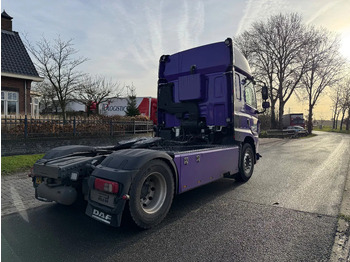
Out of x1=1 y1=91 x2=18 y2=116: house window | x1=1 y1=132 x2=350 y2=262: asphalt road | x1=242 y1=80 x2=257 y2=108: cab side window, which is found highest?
x1=1 y1=91 x2=18 y2=116: house window

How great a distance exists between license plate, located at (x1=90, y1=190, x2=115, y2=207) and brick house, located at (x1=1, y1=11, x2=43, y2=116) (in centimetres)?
1537

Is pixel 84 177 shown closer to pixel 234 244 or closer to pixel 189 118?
pixel 234 244

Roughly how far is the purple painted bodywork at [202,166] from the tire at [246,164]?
0.70 metres

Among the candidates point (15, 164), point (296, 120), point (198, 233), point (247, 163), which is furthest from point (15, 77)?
point (296, 120)

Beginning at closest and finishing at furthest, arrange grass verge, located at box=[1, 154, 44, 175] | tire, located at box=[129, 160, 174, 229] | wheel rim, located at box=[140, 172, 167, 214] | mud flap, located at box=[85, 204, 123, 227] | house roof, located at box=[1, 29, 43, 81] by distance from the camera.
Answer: mud flap, located at box=[85, 204, 123, 227], tire, located at box=[129, 160, 174, 229], wheel rim, located at box=[140, 172, 167, 214], grass verge, located at box=[1, 154, 44, 175], house roof, located at box=[1, 29, 43, 81]

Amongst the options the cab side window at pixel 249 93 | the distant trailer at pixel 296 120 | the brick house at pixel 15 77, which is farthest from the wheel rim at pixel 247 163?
the distant trailer at pixel 296 120

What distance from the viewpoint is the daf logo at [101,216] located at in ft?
10.1

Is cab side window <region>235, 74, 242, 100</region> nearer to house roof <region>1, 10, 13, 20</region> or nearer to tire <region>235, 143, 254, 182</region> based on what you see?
tire <region>235, 143, 254, 182</region>

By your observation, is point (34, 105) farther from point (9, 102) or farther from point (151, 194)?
point (151, 194)

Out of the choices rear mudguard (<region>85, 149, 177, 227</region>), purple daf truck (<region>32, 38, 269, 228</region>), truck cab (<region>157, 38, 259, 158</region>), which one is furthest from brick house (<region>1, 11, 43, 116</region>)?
rear mudguard (<region>85, 149, 177, 227</region>)

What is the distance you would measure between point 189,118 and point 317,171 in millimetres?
4787

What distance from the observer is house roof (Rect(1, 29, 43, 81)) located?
1602 centimetres

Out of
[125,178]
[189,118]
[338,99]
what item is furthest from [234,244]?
[338,99]

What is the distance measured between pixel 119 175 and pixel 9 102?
665 inches
